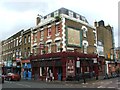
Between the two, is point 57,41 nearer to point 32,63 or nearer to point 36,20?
point 32,63

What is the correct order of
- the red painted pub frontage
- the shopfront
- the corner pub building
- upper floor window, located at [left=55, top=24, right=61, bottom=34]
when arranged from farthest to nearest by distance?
the shopfront < upper floor window, located at [left=55, top=24, right=61, bottom=34] < the corner pub building < the red painted pub frontage

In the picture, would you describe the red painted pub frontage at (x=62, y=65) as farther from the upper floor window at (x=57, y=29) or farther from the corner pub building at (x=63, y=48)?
the upper floor window at (x=57, y=29)

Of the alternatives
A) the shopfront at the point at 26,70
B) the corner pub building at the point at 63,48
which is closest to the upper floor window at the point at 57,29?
the corner pub building at the point at 63,48

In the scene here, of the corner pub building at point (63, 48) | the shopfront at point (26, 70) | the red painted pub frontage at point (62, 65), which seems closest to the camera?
the red painted pub frontage at point (62, 65)

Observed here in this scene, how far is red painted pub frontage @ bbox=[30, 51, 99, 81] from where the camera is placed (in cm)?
A: 3069

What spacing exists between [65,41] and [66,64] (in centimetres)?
348

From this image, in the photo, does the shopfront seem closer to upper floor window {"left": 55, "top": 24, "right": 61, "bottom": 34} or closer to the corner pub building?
the corner pub building

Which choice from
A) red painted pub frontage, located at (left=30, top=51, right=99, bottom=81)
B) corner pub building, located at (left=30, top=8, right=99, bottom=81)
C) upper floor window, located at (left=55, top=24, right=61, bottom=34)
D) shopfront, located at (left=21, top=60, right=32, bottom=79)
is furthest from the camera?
shopfront, located at (left=21, top=60, right=32, bottom=79)

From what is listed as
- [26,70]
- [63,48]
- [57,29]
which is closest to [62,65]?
[63,48]

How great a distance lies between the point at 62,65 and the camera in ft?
101

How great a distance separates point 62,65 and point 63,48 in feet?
8.30

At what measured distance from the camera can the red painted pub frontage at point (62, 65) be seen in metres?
30.7

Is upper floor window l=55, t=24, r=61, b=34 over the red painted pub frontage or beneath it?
over

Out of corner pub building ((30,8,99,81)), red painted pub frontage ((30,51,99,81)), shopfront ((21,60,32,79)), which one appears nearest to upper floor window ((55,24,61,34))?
corner pub building ((30,8,99,81))
